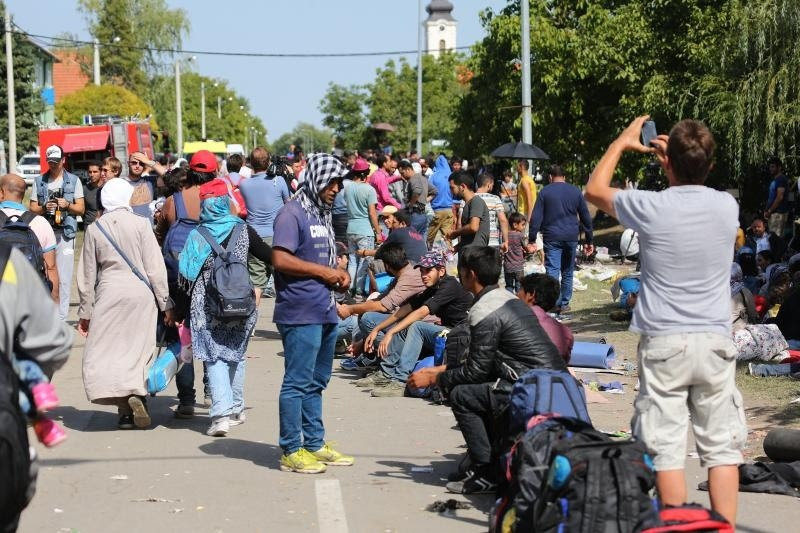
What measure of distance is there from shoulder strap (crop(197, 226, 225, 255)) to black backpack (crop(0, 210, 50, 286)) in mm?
1234

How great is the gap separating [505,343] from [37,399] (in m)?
3.32

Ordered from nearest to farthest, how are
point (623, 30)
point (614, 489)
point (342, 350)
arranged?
point (614, 489)
point (342, 350)
point (623, 30)

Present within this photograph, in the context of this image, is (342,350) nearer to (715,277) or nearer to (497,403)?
(497,403)

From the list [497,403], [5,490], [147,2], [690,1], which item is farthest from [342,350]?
[147,2]

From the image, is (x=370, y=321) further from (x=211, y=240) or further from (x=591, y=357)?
(x=211, y=240)

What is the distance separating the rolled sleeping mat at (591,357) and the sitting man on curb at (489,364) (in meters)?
4.33

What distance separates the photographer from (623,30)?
94.5ft

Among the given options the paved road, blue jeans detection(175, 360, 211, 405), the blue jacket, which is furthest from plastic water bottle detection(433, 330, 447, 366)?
the blue jacket

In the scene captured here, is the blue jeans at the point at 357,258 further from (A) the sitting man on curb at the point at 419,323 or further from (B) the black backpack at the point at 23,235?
(B) the black backpack at the point at 23,235

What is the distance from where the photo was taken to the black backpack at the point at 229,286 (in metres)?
8.38

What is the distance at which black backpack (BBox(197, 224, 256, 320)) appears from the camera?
8.38 metres

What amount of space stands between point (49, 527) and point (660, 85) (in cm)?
2163

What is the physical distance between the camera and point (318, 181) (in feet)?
24.6

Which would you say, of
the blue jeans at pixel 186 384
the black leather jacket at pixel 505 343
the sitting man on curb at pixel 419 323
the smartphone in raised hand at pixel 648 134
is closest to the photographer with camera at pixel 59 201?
the blue jeans at pixel 186 384
